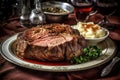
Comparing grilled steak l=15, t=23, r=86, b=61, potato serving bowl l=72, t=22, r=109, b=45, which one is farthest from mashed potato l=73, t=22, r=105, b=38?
grilled steak l=15, t=23, r=86, b=61

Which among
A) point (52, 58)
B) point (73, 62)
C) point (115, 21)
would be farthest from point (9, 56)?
point (115, 21)

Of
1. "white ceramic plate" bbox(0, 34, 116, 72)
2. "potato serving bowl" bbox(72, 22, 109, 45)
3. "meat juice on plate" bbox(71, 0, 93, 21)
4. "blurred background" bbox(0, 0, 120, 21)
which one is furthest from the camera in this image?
"blurred background" bbox(0, 0, 120, 21)

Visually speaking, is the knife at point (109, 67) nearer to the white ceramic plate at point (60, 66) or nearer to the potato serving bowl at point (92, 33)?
the white ceramic plate at point (60, 66)

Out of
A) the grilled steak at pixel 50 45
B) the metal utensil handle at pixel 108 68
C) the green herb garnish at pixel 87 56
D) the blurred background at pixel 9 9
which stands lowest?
the blurred background at pixel 9 9

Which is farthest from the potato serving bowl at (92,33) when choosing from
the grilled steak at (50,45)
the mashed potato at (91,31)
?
the grilled steak at (50,45)

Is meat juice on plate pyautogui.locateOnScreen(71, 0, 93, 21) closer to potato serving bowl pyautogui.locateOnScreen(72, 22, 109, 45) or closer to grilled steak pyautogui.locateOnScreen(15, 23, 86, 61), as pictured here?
potato serving bowl pyautogui.locateOnScreen(72, 22, 109, 45)

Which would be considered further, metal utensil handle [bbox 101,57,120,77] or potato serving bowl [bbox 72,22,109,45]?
potato serving bowl [bbox 72,22,109,45]

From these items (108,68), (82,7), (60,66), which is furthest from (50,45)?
(82,7)

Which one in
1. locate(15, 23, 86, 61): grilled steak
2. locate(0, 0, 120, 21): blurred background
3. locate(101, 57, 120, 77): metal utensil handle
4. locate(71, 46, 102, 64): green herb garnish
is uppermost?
locate(15, 23, 86, 61): grilled steak
